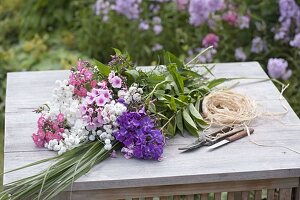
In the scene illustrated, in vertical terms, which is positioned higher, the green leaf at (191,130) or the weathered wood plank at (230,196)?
the green leaf at (191,130)

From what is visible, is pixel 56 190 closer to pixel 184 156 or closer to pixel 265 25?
pixel 184 156

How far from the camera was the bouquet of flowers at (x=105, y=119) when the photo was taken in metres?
2.28

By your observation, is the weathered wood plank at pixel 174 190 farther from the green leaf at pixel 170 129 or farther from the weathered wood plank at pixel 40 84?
the weathered wood plank at pixel 40 84

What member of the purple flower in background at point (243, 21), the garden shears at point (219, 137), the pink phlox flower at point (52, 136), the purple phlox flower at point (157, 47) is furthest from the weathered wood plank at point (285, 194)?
the purple phlox flower at point (157, 47)

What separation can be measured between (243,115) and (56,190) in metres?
0.81

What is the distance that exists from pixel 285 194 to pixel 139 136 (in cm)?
57

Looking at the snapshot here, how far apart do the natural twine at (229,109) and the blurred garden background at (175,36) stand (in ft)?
3.35

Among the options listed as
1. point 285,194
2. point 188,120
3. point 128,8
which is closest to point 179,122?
point 188,120

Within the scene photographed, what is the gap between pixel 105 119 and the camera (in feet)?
7.86

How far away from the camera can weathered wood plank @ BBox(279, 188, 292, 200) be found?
2.44 m

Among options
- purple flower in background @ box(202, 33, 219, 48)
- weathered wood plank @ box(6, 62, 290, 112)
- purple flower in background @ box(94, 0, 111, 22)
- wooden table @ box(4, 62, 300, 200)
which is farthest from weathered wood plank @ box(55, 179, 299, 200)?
purple flower in background @ box(94, 0, 111, 22)

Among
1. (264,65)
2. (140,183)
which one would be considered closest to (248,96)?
(140,183)

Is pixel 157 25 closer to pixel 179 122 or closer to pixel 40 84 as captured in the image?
pixel 40 84

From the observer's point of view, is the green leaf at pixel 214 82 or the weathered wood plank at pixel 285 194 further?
the green leaf at pixel 214 82
